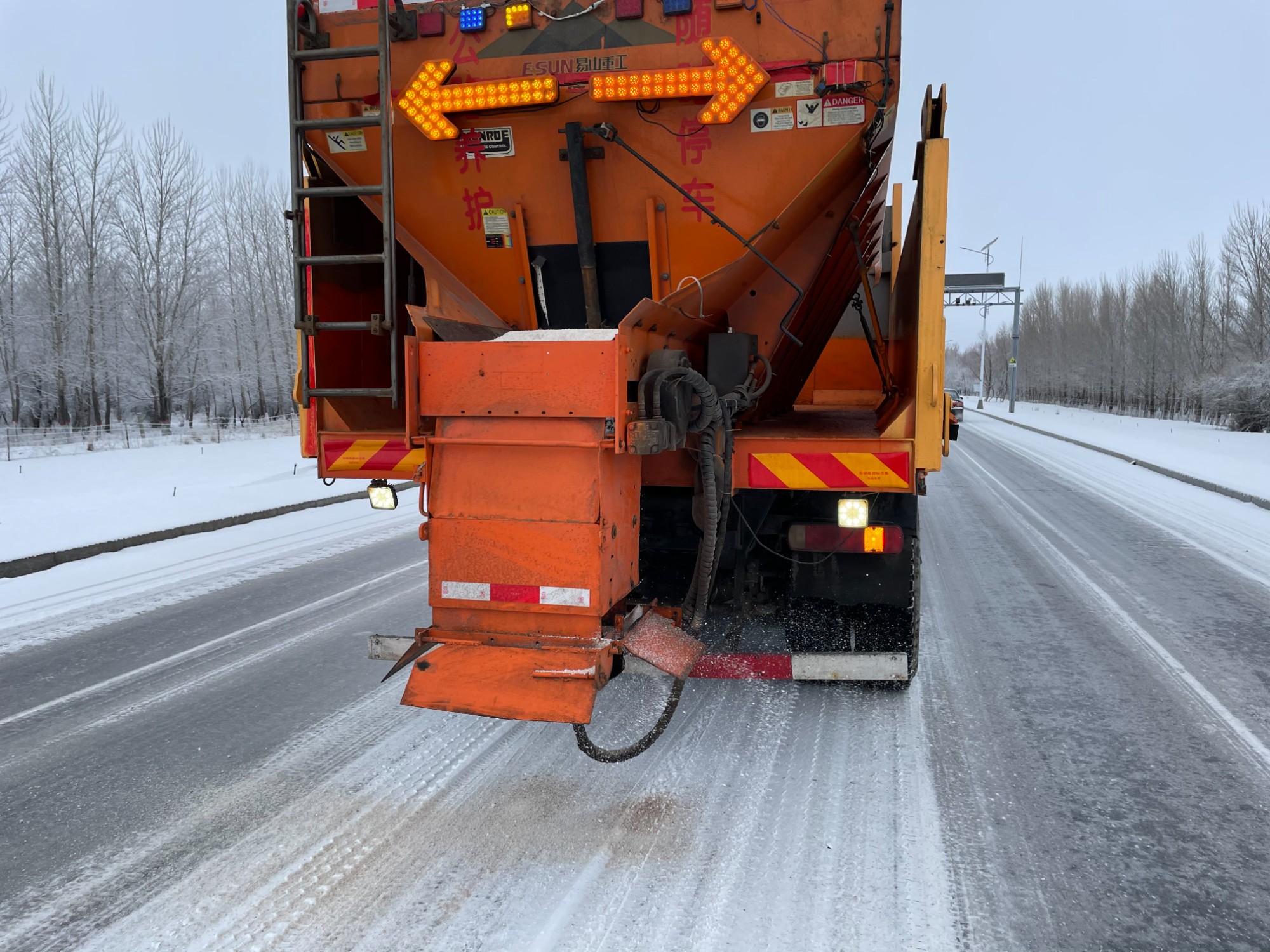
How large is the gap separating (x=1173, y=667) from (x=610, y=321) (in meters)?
3.75

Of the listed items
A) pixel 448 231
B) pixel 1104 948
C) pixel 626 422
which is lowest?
pixel 1104 948

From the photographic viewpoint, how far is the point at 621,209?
13.2 ft

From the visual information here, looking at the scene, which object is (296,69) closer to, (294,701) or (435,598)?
(435,598)

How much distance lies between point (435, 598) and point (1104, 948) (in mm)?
2484

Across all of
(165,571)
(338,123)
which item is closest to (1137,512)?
(338,123)

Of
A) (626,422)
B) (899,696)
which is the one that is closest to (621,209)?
(626,422)

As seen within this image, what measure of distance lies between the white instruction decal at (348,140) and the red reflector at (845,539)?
2.91 m

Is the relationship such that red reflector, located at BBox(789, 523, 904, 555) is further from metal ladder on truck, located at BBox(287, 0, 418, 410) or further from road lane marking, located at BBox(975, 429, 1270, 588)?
road lane marking, located at BBox(975, 429, 1270, 588)

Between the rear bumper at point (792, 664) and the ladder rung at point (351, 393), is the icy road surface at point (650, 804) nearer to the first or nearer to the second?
the rear bumper at point (792, 664)

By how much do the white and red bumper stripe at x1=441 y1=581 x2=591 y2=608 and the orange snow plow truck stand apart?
0.03ft

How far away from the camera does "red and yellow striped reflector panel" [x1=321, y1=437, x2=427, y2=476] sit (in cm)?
409

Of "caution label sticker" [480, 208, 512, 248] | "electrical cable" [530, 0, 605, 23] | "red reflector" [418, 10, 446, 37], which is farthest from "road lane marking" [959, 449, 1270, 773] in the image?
"red reflector" [418, 10, 446, 37]

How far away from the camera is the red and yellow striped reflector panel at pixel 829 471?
3.53 m

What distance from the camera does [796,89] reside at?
3635mm
